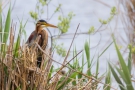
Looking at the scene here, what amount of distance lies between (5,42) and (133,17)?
6.96ft

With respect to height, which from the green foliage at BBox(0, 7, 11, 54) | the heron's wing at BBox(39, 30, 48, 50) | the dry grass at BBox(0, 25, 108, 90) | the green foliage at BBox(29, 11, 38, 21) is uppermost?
the green foliage at BBox(29, 11, 38, 21)

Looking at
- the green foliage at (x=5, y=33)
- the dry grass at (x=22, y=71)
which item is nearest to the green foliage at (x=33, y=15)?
the green foliage at (x=5, y=33)

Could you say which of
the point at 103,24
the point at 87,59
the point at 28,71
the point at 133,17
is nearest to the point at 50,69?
the point at 28,71

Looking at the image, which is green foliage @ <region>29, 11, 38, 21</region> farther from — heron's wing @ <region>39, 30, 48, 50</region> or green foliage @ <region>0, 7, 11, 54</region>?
green foliage @ <region>0, 7, 11, 54</region>

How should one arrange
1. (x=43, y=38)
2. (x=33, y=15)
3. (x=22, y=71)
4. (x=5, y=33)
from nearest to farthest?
1. (x=22, y=71)
2. (x=5, y=33)
3. (x=43, y=38)
4. (x=33, y=15)

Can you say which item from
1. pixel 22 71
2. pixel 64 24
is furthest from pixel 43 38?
pixel 22 71

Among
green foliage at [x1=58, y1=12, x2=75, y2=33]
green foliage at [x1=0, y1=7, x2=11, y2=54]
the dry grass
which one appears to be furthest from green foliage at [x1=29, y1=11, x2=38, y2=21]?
the dry grass

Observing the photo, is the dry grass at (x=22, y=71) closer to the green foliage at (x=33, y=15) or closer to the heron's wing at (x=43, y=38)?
the heron's wing at (x=43, y=38)

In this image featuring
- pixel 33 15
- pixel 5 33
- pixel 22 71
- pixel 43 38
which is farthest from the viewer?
pixel 33 15

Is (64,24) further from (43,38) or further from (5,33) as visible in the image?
(5,33)

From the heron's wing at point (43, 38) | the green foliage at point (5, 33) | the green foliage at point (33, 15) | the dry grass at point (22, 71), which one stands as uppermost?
the green foliage at point (33, 15)

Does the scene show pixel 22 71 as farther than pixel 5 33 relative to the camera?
No

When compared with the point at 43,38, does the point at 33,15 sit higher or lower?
higher

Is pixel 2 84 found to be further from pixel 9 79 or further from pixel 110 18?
pixel 110 18
